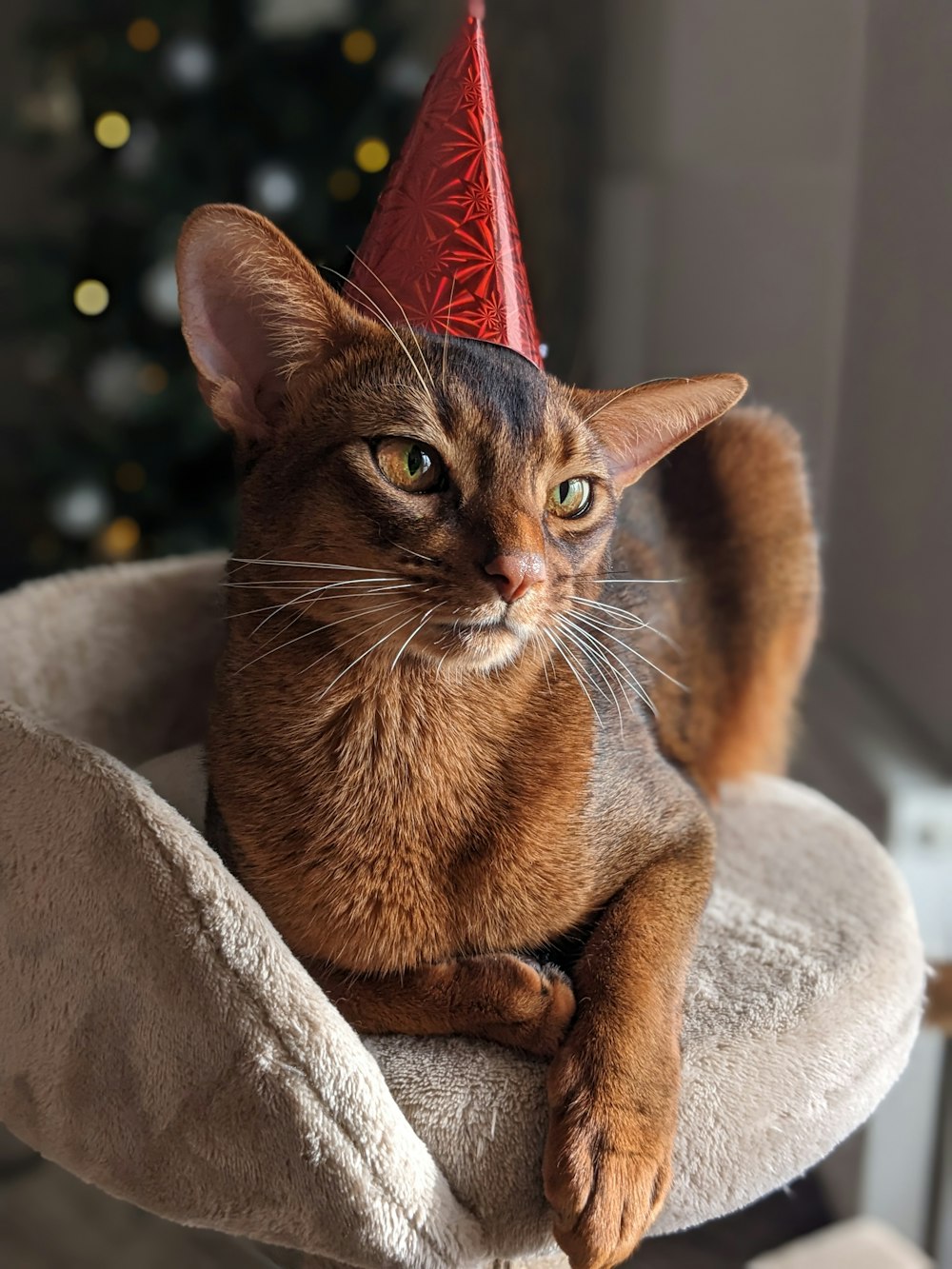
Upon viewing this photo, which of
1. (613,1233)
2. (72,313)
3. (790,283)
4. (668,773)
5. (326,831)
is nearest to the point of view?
(613,1233)

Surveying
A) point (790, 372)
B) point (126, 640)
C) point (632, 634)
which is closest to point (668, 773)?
point (632, 634)

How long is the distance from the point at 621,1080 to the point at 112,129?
1893 mm

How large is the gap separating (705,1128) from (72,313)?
72.9 inches

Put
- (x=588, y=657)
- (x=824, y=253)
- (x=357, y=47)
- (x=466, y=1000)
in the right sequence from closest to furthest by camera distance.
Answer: (x=466, y=1000), (x=588, y=657), (x=824, y=253), (x=357, y=47)

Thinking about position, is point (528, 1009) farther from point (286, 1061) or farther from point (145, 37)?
point (145, 37)

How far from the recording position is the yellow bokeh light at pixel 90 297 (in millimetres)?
2105

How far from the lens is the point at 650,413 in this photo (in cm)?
90

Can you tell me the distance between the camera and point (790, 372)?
6.16ft

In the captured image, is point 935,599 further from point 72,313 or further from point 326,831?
point 72,313

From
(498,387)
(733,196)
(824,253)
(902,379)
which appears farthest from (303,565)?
(733,196)

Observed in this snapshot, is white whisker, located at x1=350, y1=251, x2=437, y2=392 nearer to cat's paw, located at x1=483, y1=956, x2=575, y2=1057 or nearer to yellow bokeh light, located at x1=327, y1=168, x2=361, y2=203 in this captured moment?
cat's paw, located at x1=483, y1=956, x2=575, y2=1057

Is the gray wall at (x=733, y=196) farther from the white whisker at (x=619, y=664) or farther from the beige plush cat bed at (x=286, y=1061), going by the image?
the beige plush cat bed at (x=286, y=1061)

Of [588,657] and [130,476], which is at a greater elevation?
[588,657]

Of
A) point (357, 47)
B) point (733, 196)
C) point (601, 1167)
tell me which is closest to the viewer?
point (601, 1167)
